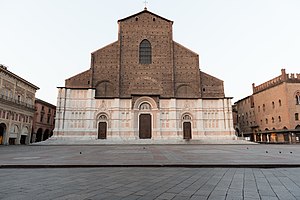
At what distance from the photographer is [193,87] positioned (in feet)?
121

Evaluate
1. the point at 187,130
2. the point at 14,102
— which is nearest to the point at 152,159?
the point at 187,130

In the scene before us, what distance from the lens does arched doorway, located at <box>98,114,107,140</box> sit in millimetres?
34250

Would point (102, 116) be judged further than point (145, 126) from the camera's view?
No

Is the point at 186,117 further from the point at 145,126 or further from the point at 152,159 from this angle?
the point at 152,159

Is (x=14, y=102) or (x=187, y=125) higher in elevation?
(x=14, y=102)

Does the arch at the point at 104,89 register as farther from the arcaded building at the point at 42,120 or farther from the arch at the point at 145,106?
the arcaded building at the point at 42,120

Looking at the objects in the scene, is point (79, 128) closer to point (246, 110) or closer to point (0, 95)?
point (0, 95)

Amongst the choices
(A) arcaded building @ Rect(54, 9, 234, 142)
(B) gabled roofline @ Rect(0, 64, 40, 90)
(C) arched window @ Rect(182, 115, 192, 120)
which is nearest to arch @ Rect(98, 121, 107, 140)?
(A) arcaded building @ Rect(54, 9, 234, 142)

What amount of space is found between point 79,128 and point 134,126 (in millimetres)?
8641

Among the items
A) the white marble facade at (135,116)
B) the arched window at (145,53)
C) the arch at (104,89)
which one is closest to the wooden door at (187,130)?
the white marble facade at (135,116)

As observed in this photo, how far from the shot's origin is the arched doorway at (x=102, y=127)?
3425cm

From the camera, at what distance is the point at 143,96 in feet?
117

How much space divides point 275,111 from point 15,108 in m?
45.6

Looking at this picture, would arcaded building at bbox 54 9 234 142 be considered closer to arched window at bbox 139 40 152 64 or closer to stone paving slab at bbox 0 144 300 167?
arched window at bbox 139 40 152 64
